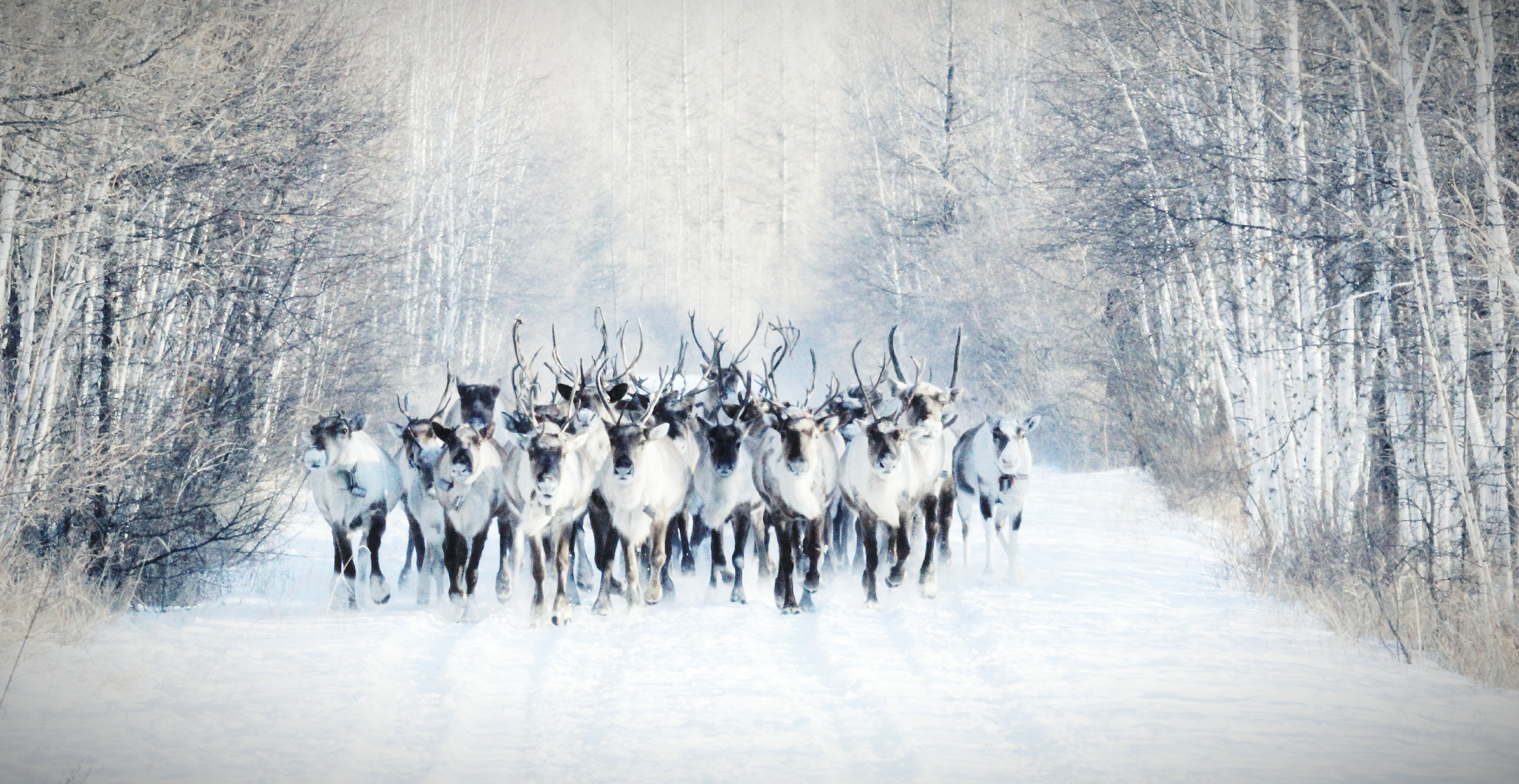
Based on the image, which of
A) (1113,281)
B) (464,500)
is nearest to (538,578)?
(464,500)

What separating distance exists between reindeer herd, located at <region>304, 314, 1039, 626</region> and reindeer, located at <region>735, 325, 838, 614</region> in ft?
0.06

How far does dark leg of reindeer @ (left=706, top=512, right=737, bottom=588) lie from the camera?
9.41 metres

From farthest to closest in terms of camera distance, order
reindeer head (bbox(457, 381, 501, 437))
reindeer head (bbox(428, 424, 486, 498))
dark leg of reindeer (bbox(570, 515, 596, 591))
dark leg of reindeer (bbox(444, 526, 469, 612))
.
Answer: reindeer head (bbox(457, 381, 501, 437)) < dark leg of reindeer (bbox(570, 515, 596, 591)) < dark leg of reindeer (bbox(444, 526, 469, 612)) < reindeer head (bbox(428, 424, 486, 498))

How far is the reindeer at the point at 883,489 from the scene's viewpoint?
8703 mm

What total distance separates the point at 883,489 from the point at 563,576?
9.07ft

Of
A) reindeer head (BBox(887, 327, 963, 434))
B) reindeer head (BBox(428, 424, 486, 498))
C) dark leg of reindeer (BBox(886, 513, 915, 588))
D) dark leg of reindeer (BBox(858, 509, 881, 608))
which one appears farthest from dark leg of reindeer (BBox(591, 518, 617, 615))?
reindeer head (BBox(887, 327, 963, 434))

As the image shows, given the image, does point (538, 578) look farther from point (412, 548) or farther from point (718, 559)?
point (412, 548)

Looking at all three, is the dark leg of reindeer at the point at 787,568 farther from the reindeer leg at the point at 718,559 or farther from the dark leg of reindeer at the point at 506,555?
the dark leg of reindeer at the point at 506,555

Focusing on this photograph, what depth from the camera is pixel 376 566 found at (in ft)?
28.7

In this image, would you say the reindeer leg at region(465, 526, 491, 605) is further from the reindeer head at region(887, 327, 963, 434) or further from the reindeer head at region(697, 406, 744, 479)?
the reindeer head at region(887, 327, 963, 434)

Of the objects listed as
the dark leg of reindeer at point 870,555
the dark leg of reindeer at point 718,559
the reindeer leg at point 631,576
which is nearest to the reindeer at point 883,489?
the dark leg of reindeer at point 870,555

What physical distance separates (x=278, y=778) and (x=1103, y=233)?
8784 mm

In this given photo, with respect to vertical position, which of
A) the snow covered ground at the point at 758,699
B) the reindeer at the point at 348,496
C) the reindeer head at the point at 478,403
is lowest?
the snow covered ground at the point at 758,699

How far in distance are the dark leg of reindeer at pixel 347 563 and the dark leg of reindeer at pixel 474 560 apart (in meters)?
0.96
